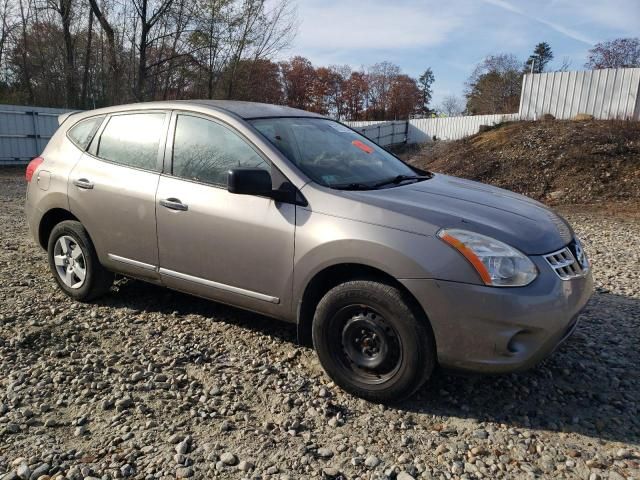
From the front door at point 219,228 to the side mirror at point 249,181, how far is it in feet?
0.54

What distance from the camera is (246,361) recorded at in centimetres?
355

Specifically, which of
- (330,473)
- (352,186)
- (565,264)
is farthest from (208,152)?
(565,264)

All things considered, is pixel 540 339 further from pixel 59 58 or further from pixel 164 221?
pixel 59 58

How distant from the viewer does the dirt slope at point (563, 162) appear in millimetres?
11250

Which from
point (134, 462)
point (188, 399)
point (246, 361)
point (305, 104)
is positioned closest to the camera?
point (134, 462)

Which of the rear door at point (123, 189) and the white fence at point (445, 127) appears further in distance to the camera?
the white fence at point (445, 127)

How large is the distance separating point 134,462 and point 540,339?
7.23 feet

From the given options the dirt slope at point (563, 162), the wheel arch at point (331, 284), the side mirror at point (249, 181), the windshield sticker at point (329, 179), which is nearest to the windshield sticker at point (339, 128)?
the windshield sticker at point (329, 179)

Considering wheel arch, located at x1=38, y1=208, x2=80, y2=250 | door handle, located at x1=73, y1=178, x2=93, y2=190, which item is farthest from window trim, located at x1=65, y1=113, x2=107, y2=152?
wheel arch, located at x1=38, y1=208, x2=80, y2=250

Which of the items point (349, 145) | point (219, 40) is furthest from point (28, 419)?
point (219, 40)

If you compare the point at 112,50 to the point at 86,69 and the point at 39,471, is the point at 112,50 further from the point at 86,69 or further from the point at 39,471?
the point at 39,471

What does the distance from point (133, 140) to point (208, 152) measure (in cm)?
85

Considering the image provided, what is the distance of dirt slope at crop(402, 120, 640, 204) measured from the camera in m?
11.2

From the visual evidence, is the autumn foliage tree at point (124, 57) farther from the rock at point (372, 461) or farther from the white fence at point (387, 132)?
the rock at point (372, 461)
